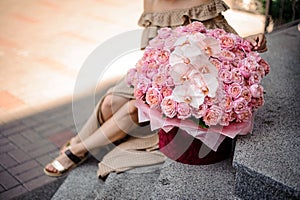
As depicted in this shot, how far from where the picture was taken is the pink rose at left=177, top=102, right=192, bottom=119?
154cm

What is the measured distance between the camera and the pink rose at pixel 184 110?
154cm

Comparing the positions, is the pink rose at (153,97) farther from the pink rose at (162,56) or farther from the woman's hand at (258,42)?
the woman's hand at (258,42)

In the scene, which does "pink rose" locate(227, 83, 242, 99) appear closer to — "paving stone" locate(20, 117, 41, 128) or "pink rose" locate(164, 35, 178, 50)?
"pink rose" locate(164, 35, 178, 50)

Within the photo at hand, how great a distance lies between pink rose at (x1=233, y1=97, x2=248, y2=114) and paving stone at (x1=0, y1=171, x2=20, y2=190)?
163cm

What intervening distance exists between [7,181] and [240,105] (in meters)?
1.70

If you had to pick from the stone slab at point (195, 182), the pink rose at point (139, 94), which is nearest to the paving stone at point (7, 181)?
the stone slab at point (195, 182)

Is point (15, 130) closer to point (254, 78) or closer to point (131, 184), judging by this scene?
point (131, 184)

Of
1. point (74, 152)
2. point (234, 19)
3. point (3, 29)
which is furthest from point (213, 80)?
point (3, 29)

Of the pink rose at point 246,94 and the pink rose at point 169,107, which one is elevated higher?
the pink rose at point 246,94

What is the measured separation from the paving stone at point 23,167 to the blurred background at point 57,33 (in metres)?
0.64

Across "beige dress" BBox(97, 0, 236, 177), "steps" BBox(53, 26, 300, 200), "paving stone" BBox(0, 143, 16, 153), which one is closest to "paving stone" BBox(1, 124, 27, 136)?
"paving stone" BBox(0, 143, 16, 153)

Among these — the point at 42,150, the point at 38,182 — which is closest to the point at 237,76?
the point at 38,182

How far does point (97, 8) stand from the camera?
589 cm

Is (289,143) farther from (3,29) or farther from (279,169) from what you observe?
(3,29)
